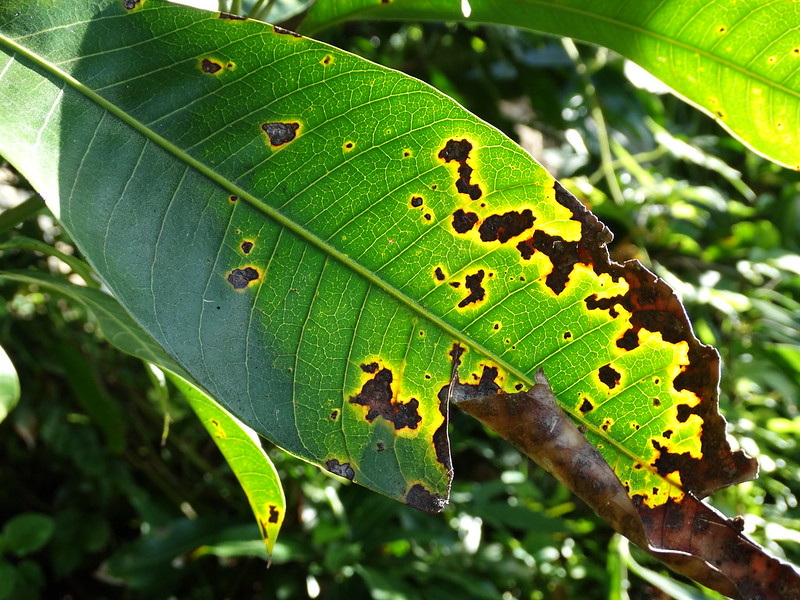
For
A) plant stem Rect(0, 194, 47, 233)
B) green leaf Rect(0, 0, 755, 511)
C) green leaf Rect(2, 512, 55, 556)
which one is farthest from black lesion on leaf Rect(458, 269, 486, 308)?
green leaf Rect(2, 512, 55, 556)

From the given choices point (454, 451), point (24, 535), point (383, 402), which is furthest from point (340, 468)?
point (454, 451)

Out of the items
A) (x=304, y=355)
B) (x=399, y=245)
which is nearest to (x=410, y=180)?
(x=399, y=245)

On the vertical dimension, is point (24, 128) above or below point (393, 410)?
above

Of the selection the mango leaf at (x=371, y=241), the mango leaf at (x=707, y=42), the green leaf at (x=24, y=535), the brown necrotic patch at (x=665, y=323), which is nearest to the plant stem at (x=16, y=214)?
the mango leaf at (x=371, y=241)

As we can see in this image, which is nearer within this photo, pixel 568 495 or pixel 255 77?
pixel 255 77

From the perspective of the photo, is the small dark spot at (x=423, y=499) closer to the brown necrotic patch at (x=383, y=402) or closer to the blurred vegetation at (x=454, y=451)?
the brown necrotic patch at (x=383, y=402)

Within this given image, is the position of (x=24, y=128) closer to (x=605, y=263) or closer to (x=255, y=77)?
(x=255, y=77)

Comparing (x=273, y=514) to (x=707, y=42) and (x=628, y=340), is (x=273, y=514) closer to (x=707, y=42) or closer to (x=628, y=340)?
(x=628, y=340)
